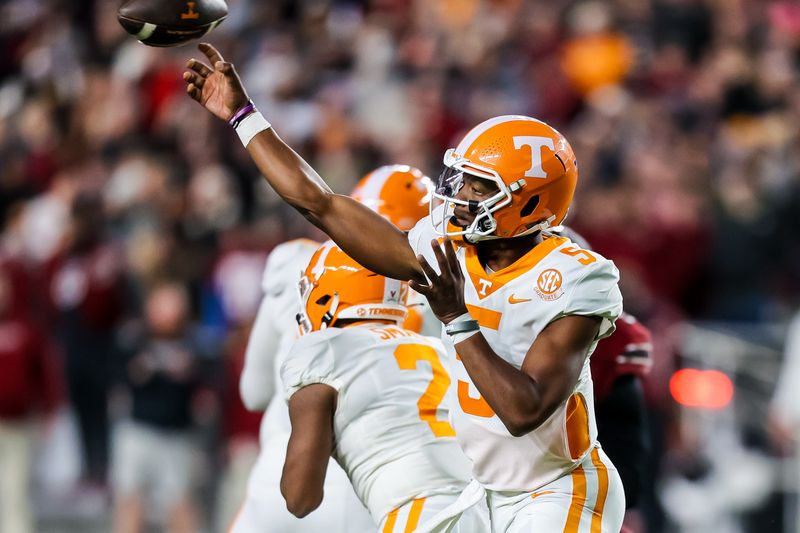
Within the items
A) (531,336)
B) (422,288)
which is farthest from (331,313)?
(531,336)

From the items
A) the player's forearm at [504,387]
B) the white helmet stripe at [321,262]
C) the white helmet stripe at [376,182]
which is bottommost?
the player's forearm at [504,387]

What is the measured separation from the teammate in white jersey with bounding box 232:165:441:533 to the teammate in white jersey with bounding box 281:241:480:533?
320 mm

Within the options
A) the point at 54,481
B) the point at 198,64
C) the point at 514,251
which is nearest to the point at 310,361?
the point at 514,251

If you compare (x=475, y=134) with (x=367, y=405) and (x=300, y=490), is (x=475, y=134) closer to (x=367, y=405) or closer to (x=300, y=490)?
(x=367, y=405)

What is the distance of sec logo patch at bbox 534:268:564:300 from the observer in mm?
3162

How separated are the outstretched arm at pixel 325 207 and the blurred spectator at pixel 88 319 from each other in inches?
218

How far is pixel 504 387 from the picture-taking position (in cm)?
302

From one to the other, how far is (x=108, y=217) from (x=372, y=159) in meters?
1.93

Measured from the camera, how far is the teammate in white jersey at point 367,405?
3453 millimetres

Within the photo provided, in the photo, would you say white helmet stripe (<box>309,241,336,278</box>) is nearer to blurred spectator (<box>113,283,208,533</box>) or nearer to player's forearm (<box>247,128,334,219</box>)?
player's forearm (<box>247,128,334,219</box>)

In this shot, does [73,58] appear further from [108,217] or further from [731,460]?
[731,460]

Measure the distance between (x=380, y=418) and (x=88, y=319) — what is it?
5.61m

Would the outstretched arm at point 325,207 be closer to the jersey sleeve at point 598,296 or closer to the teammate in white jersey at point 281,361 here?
the jersey sleeve at point 598,296

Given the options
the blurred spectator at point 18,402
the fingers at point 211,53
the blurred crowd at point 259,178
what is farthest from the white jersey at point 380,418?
the blurred spectator at point 18,402
